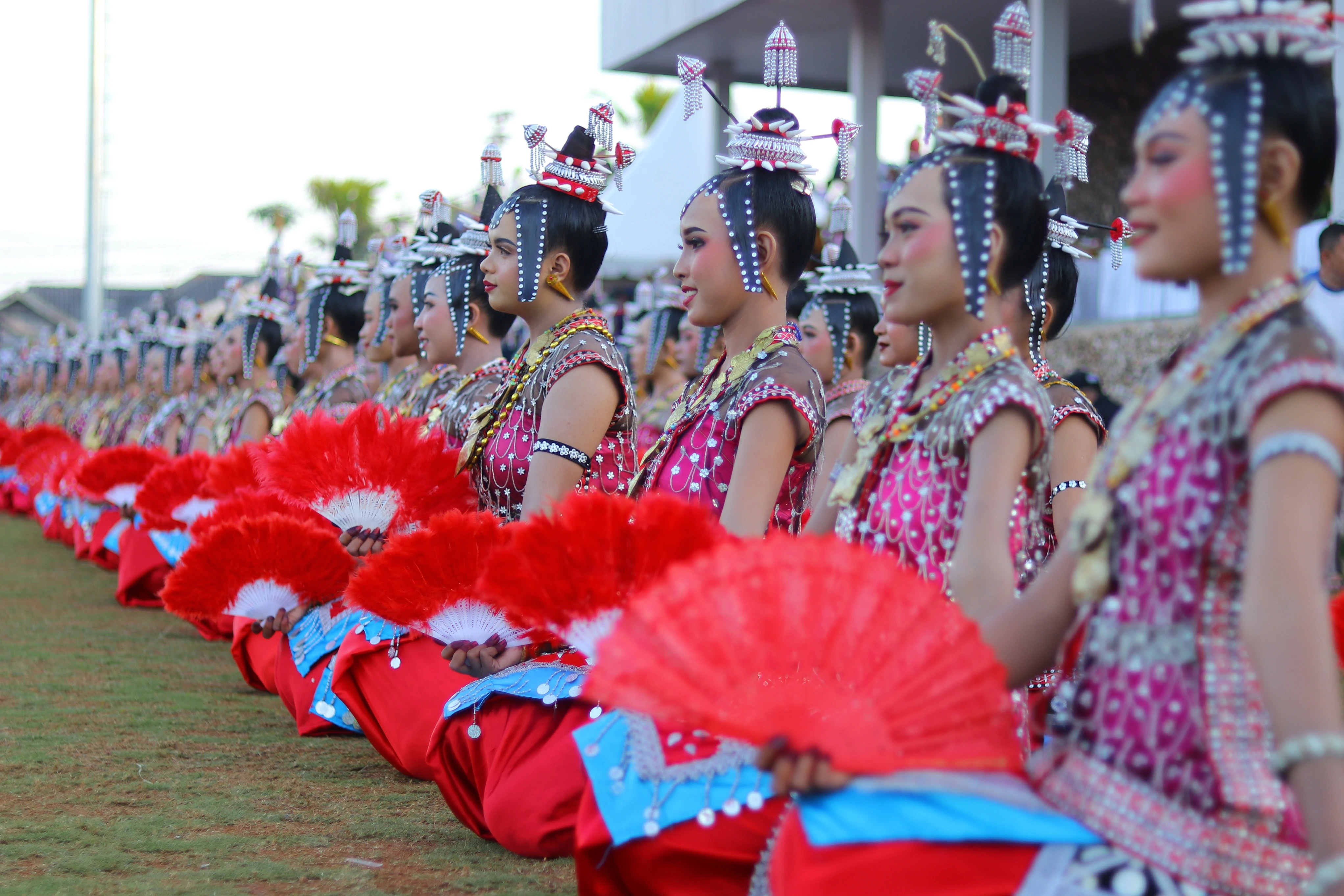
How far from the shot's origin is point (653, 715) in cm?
Result: 167

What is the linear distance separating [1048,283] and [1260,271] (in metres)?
2.10

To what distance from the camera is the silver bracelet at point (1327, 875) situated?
1359 millimetres

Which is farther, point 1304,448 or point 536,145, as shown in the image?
point 536,145

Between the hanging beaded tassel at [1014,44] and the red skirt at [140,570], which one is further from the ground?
the hanging beaded tassel at [1014,44]

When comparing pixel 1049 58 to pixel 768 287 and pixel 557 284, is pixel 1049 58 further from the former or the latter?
pixel 768 287

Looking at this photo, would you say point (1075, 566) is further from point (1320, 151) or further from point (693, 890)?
point (693, 890)

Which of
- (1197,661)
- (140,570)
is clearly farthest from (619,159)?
(140,570)

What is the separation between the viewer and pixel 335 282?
704 cm

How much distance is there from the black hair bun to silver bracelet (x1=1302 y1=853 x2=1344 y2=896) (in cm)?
294

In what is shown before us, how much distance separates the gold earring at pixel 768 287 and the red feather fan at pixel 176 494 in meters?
4.15

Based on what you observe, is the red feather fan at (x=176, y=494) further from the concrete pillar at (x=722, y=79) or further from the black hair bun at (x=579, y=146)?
the concrete pillar at (x=722, y=79)

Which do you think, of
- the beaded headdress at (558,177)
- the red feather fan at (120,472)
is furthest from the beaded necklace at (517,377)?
the red feather fan at (120,472)

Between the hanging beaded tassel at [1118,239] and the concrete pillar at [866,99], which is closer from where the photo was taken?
the hanging beaded tassel at [1118,239]

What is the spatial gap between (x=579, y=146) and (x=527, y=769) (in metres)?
1.81
